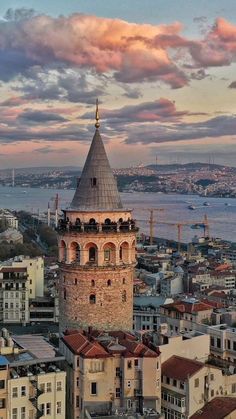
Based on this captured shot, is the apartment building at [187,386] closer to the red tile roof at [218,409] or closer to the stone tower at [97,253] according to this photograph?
the red tile roof at [218,409]

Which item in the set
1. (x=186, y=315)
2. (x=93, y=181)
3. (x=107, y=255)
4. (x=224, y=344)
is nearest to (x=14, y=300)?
(x=186, y=315)

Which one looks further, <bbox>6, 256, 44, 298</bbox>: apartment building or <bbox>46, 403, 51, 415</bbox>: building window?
<bbox>6, 256, 44, 298</bbox>: apartment building

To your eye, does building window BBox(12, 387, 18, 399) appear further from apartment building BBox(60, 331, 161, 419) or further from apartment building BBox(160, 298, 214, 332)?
apartment building BBox(160, 298, 214, 332)

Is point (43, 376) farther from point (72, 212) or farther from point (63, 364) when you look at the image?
point (72, 212)

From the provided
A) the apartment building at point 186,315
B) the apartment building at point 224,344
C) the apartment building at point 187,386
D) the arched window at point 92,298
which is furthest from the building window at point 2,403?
the apartment building at point 186,315

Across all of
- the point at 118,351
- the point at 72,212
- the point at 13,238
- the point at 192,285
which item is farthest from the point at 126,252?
the point at 13,238

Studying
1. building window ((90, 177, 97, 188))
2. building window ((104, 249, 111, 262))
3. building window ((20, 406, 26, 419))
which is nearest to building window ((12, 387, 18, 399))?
building window ((20, 406, 26, 419))
